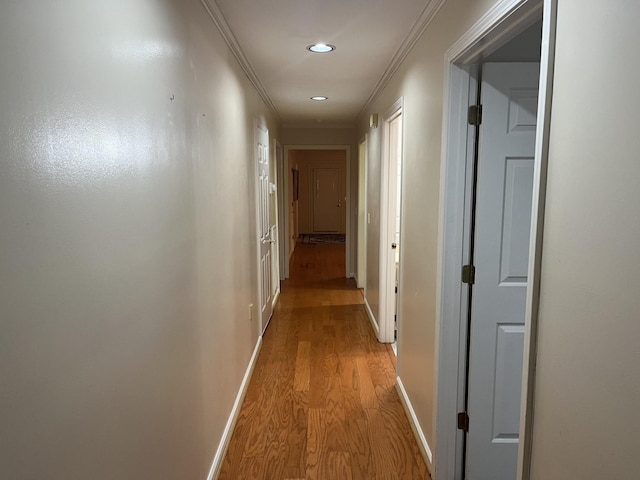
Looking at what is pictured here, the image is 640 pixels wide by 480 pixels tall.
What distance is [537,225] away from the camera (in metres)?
1.18

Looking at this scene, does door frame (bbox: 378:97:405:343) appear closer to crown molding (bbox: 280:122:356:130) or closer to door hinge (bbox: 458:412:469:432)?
door hinge (bbox: 458:412:469:432)

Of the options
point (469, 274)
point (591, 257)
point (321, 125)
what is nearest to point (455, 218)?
point (469, 274)

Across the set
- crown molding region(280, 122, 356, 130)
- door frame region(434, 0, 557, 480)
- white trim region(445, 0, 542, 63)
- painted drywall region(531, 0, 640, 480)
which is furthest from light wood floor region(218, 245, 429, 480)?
crown molding region(280, 122, 356, 130)

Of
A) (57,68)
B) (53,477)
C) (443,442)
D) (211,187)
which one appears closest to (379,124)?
(211,187)

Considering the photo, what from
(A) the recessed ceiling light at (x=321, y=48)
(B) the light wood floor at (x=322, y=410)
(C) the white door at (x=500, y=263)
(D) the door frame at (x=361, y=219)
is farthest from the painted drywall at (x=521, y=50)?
(D) the door frame at (x=361, y=219)

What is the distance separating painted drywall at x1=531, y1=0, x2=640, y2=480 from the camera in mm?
856

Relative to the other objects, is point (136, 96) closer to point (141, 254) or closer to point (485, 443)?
point (141, 254)

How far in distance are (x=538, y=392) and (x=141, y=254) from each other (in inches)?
44.3

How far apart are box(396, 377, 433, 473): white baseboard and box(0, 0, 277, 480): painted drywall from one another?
1.09 m

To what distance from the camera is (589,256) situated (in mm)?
976

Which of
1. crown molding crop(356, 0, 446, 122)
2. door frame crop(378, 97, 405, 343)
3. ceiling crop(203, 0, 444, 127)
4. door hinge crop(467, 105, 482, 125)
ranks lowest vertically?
door frame crop(378, 97, 405, 343)

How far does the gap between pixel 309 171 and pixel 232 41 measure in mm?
8909

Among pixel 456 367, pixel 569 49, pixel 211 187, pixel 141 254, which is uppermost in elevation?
pixel 569 49

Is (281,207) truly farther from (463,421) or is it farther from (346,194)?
(463,421)
